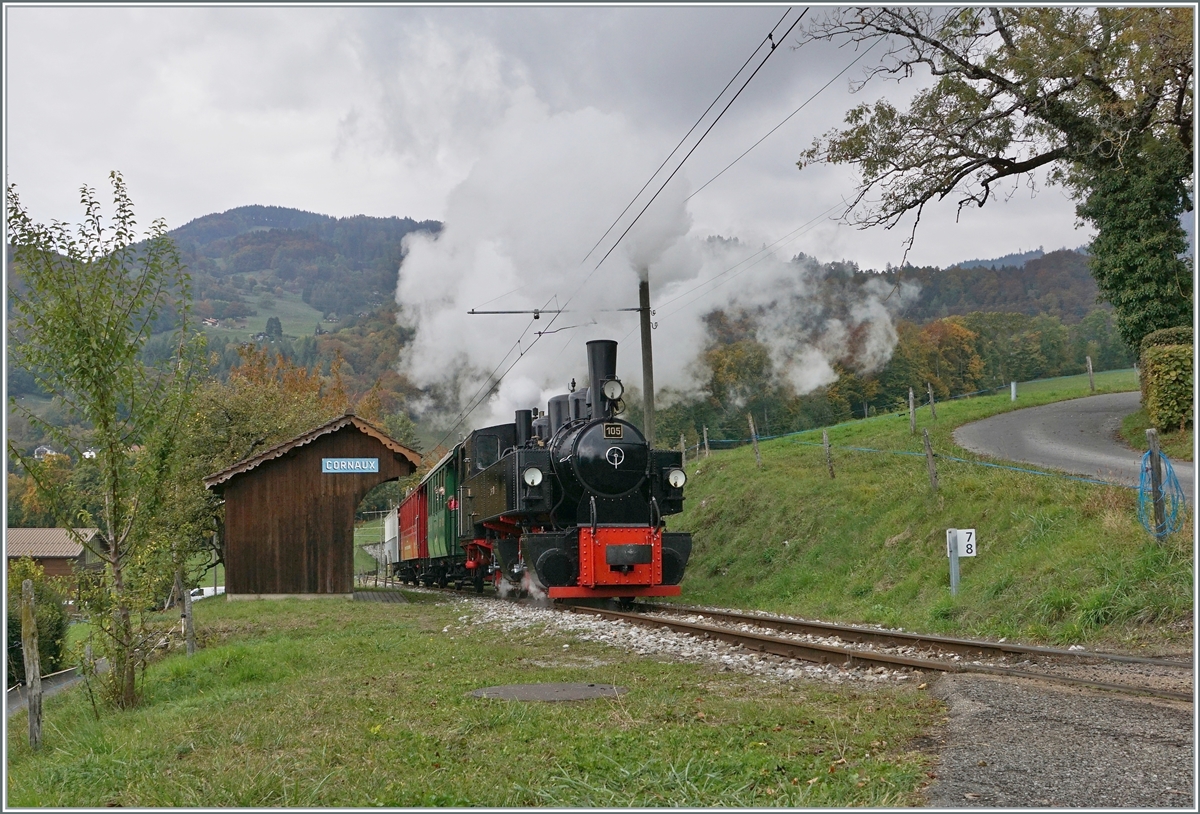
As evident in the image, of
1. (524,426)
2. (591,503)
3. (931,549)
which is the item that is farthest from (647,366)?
(931,549)

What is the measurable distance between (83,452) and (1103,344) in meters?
57.4

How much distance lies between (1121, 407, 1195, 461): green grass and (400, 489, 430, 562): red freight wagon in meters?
18.3

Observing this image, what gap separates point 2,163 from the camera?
725cm

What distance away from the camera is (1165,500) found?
10.3 metres

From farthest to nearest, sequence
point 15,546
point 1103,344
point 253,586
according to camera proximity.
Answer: point 1103,344 < point 15,546 < point 253,586

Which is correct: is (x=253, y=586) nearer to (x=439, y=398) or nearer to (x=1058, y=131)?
(x=1058, y=131)

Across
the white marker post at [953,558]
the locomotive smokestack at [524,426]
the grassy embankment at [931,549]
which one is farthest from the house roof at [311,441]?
the white marker post at [953,558]

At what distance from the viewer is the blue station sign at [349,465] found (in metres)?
22.4

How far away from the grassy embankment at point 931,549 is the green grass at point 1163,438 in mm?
3406

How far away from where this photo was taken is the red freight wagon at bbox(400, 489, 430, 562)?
28938mm

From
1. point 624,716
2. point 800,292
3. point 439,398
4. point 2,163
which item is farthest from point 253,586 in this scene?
point 800,292

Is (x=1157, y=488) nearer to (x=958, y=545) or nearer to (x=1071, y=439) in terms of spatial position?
(x=958, y=545)

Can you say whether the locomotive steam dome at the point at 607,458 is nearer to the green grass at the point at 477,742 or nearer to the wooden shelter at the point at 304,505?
the green grass at the point at 477,742

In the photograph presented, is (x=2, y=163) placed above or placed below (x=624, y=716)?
above
